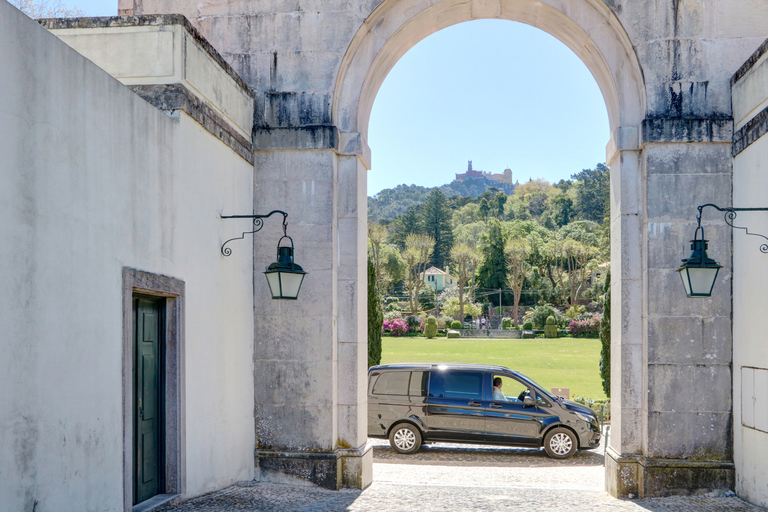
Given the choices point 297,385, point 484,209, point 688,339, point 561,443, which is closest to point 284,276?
point 297,385

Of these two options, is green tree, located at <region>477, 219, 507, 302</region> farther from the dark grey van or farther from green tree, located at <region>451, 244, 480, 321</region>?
the dark grey van

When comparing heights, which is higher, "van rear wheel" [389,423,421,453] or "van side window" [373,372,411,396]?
"van side window" [373,372,411,396]

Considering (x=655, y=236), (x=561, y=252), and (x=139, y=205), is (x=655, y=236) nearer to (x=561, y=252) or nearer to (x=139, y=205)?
(x=139, y=205)

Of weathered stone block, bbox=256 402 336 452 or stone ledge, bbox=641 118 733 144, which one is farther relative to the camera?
weathered stone block, bbox=256 402 336 452

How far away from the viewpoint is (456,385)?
536 inches

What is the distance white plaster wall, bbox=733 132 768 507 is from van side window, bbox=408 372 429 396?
21.2ft

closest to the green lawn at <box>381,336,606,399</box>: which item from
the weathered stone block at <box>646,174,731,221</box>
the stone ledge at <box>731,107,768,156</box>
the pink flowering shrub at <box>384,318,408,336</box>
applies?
the pink flowering shrub at <box>384,318,408,336</box>

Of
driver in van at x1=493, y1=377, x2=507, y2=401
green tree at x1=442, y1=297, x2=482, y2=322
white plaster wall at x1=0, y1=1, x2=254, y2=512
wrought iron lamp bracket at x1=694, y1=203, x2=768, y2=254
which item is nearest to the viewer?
white plaster wall at x1=0, y1=1, x2=254, y2=512

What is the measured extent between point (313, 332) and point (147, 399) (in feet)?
8.39

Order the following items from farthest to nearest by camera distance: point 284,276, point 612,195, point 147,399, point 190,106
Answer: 1. point 612,195
2. point 284,276
3. point 190,106
4. point 147,399

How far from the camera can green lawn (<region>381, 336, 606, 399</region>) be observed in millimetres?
24453

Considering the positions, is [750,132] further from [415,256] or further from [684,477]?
[415,256]

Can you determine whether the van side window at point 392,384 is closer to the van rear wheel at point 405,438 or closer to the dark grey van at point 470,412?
the dark grey van at point 470,412

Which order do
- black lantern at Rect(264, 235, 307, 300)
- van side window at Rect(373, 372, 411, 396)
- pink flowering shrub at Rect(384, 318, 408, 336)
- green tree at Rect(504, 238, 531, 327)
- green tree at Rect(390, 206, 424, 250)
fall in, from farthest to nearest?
1. green tree at Rect(390, 206, 424, 250)
2. green tree at Rect(504, 238, 531, 327)
3. pink flowering shrub at Rect(384, 318, 408, 336)
4. van side window at Rect(373, 372, 411, 396)
5. black lantern at Rect(264, 235, 307, 300)
